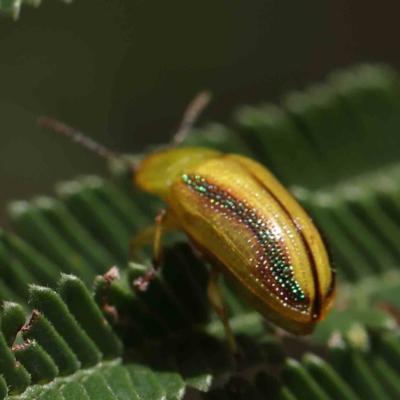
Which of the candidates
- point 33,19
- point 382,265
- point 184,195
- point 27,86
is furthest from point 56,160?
point 382,265

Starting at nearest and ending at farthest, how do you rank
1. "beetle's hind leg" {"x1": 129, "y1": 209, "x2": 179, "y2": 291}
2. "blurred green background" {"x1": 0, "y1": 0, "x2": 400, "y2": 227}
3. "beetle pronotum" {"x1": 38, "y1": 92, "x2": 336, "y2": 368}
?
"beetle pronotum" {"x1": 38, "y1": 92, "x2": 336, "y2": 368}, "beetle's hind leg" {"x1": 129, "y1": 209, "x2": 179, "y2": 291}, "blurred green background" {"x1": 0, "y1": 0, "x2": 400, "y2": 227}

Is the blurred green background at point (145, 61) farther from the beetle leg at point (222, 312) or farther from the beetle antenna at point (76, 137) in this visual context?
the beetle leg at point (222, 312)

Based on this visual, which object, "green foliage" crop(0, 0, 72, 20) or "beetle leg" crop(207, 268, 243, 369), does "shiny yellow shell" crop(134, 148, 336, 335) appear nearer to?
"beetle leg" crop(207, 268, 243, 369)

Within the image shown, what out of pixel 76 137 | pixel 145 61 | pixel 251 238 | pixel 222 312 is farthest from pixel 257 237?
pixel 145 61

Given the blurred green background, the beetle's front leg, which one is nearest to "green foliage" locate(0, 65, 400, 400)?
the beetle's front leg

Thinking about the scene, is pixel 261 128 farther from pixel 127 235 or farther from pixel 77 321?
pixel 77 321

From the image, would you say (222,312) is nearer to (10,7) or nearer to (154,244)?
(154,244)
